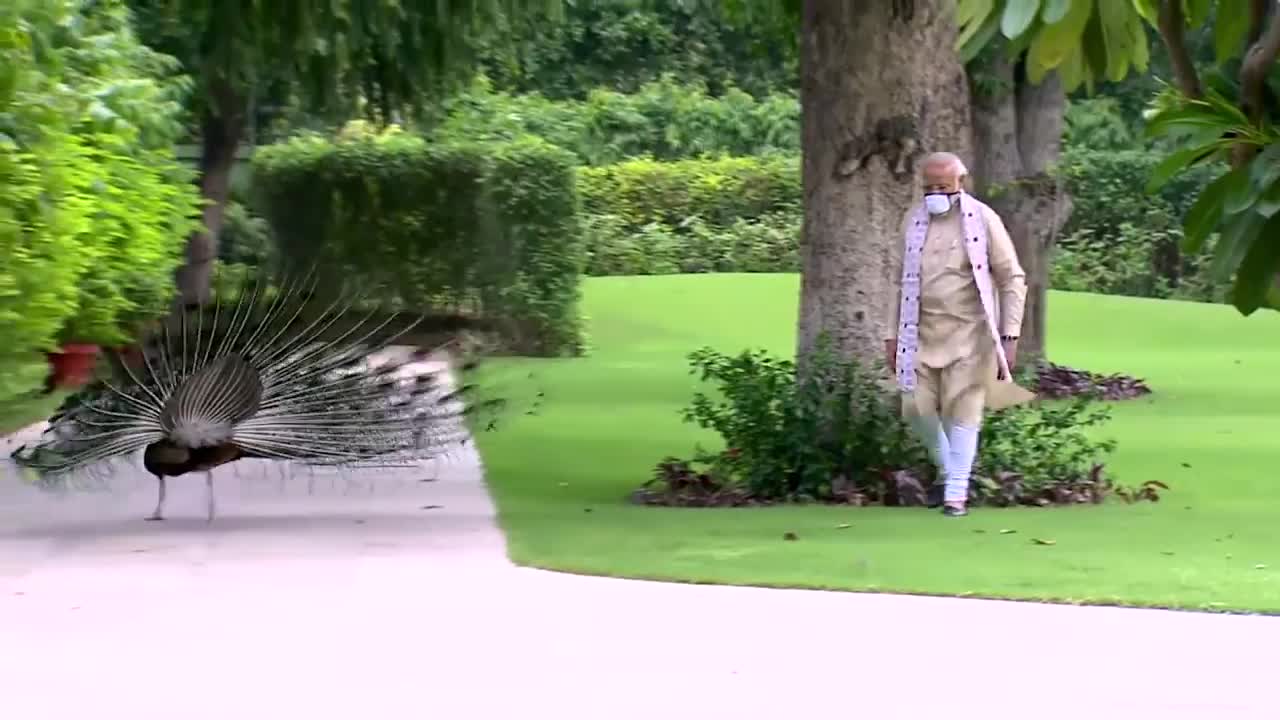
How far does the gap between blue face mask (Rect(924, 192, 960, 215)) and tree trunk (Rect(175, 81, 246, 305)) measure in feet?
35.2

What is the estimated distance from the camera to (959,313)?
9.48 m

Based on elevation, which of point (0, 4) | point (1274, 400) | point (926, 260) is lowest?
point (1274, 400)

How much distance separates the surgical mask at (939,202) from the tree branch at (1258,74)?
618 centimetres

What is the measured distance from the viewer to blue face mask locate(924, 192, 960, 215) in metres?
9.41

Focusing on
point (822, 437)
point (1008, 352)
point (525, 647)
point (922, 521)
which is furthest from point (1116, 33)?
point (822, 437)

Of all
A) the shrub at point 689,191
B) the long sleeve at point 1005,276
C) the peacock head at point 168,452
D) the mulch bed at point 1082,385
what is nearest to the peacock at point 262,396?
the peacock head at point 168,452

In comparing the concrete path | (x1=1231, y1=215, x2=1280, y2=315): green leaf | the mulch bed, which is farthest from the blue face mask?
the mulch bed

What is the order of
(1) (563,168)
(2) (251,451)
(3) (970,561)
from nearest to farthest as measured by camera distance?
1. (3) (970,561)
2. (2) (251,451)
3. (1) (563,168)

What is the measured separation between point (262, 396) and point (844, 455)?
325 cm

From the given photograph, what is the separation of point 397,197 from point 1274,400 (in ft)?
31.6

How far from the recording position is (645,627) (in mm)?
6770

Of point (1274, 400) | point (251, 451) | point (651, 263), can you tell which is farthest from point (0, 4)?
point (651, 263)

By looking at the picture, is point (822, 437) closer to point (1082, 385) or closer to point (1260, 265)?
point (1260, 265)

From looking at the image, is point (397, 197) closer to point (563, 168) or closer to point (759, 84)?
point (563, 168)
